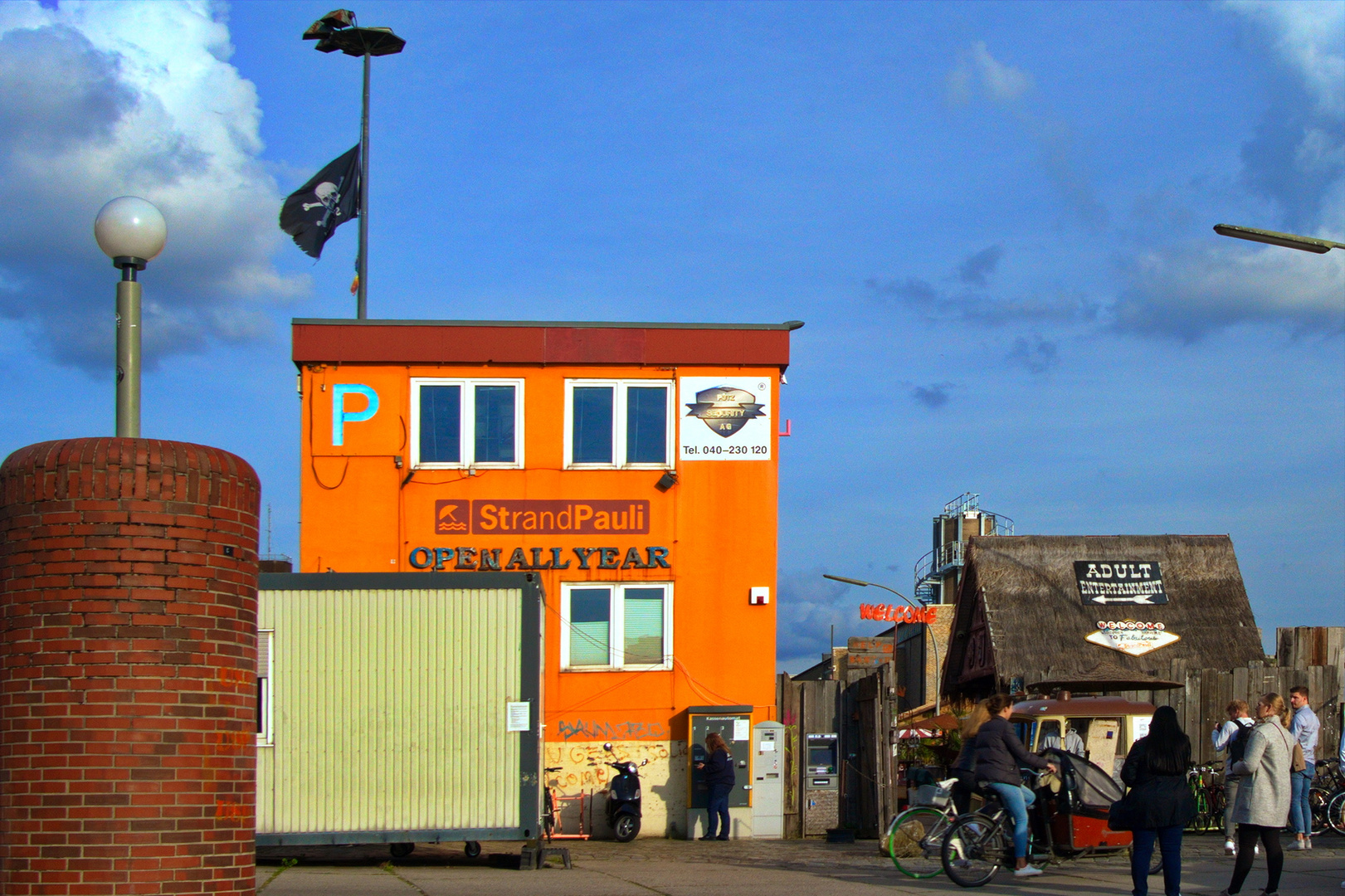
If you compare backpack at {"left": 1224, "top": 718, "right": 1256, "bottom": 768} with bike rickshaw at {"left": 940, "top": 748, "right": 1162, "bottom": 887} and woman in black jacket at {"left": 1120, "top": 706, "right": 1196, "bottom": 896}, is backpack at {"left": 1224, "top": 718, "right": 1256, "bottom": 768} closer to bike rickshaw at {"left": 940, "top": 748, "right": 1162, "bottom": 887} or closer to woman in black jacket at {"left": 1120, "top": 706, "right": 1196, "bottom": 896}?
bike rickshaw at {"left": 940, "top": 748, "right": 1162, "bottom": 887}

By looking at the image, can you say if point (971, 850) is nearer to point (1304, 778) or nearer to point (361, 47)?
point (1304, 778)

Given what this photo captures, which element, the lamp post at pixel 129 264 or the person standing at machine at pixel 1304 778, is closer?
the lamp post at pixel 129 264

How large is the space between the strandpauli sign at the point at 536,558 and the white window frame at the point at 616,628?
26cm

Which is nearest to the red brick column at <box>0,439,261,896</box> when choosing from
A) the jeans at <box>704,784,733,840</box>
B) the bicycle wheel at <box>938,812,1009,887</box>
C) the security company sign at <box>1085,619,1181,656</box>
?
the bicycle wheel at <box>938,812,1009,887</box>

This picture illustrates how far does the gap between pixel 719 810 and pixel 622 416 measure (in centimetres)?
559

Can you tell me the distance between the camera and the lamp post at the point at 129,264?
7645mm

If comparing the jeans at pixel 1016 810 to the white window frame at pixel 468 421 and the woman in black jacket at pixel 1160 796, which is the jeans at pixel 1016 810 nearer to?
the woman in black jacket at pixel 1160 796

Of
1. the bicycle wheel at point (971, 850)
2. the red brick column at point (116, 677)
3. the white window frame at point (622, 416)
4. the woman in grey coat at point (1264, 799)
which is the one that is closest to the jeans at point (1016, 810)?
the bicycle wheel at point (971, 850)

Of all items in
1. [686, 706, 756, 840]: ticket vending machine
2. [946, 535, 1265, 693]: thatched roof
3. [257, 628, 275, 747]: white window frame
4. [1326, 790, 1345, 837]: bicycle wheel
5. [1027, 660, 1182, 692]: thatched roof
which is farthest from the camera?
[946, 535, 1265, 693]: thatched roof

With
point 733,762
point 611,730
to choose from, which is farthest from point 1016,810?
point 611,730

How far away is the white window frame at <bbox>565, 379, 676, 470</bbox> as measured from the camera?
2019 centimetres

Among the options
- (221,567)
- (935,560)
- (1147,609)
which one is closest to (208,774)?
(221,567)

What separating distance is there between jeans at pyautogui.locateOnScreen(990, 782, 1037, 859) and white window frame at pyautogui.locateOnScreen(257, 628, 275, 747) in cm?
729

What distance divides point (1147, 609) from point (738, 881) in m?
18.4
